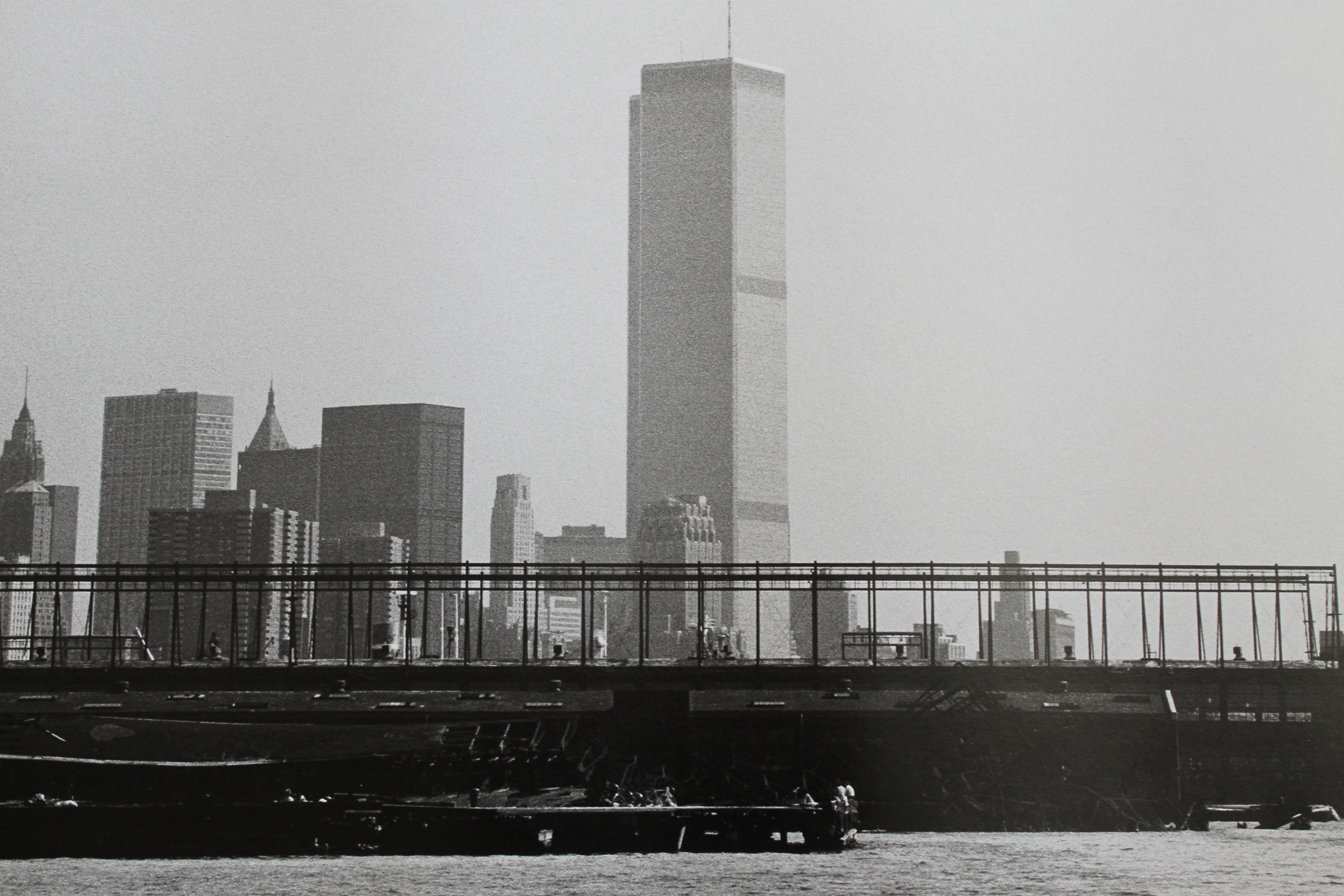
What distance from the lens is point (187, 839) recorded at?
61344 mm

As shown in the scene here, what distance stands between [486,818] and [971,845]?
1667cm

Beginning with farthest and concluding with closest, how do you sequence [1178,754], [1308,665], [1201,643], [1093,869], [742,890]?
[1201,643] → [1308,665] → [1178,754] → [1093,869] → [742,890]

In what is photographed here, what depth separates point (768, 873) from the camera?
5497cm

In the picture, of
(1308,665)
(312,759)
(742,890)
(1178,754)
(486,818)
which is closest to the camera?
(742,890)

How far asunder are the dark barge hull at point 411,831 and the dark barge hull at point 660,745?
11.3ft

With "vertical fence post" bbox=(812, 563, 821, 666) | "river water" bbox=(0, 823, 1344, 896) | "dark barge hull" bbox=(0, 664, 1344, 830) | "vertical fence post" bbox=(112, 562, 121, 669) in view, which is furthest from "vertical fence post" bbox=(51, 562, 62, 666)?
"vertical fence post" bbox=(812, 563, 821, 666)

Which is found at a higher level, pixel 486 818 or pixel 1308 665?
pixel 1308 665

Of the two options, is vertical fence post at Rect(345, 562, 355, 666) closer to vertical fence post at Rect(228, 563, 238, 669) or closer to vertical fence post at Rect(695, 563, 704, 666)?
vertical fence post at Rect(228, 563, 238, 669)

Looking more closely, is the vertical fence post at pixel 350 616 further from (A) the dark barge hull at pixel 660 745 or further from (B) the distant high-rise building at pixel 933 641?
(B) the distant high-rise building at pixel 933 641

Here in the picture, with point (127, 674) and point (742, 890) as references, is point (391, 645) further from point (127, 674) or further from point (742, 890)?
point (742, 890)

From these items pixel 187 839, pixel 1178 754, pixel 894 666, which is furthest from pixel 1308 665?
pixel 187 839

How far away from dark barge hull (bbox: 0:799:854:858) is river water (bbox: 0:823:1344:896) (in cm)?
111

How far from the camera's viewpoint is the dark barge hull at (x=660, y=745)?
65750 mm

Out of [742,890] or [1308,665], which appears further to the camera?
[1308,665]
